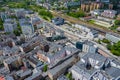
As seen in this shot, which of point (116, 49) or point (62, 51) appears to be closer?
point (62, 51)

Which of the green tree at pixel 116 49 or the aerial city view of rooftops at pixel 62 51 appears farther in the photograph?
the green tree at pixel 116 49

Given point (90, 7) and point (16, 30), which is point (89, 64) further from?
point (90, 7)

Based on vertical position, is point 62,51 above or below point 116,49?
above

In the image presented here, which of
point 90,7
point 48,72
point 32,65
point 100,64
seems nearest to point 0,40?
point 32,65

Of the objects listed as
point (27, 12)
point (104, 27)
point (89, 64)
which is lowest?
point (89, 64)

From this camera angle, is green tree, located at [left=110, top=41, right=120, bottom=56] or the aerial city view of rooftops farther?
green tree, located at [left=110, top=41, right=120, bottom=56]

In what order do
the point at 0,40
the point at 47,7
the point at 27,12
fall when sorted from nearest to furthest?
1. the point at 0,40
2. the point at 27,12
3. the point at 47,7

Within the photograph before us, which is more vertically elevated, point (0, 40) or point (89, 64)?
point (0, 40)

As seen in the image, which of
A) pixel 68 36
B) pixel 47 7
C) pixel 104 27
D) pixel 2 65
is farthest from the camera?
pixel 47 7

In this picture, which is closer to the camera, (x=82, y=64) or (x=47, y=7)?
(x=82, y=64)

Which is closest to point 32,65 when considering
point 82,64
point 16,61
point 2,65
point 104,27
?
point 16,61
